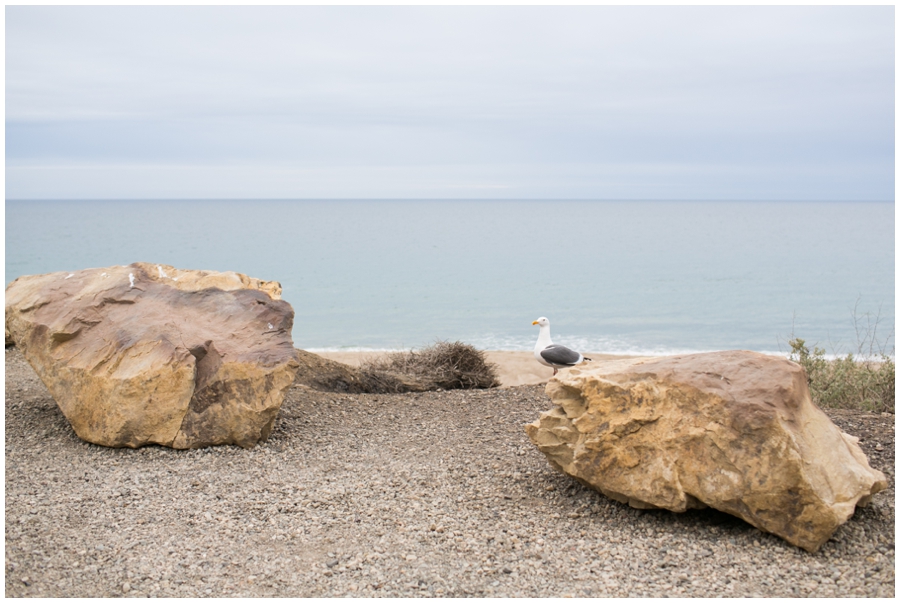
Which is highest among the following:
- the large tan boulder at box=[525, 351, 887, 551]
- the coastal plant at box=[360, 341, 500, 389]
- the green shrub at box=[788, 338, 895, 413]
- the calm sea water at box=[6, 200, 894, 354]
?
the large tan boulder at box=[525, 351, 887, 551]

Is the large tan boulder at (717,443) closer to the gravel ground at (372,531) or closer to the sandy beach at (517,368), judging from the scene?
the gravel ground at (372,531)

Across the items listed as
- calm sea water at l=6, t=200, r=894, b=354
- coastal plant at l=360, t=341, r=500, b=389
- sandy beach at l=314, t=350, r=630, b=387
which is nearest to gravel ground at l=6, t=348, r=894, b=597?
coastal plant at l=360, t=341, r=500, b=389

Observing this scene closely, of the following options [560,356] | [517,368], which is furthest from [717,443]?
[517,368]

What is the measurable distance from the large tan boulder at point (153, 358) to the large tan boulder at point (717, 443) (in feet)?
9.88

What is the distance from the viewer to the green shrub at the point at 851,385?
26.3 feet

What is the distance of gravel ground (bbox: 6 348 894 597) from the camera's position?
4.10 metres

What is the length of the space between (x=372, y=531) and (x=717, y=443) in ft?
7.81

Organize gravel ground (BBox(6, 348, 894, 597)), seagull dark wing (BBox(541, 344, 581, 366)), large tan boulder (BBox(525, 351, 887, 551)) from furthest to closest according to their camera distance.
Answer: seagull dark wing (BBox(541, 344, 581, 366)), large tan boulder (BBox(525, 351, 887, 551)), gravel ground (BBox(6, 348, 894, 597))

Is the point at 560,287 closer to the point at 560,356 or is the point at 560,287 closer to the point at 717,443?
the point at 560,356

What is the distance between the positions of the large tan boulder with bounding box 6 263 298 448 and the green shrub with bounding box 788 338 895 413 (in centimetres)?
607

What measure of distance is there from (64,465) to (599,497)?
14.8ft

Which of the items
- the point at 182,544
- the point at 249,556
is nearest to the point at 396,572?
the point at 249,556

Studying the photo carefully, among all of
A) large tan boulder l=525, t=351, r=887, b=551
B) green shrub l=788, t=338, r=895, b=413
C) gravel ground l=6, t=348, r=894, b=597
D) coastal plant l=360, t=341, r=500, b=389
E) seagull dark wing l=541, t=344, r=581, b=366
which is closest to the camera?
gravel ground l=6, t=348, r=894, b=597

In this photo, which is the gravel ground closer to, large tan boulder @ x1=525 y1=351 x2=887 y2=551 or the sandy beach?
large tan boulder @ x1=525 y1=351 x2=887 y2=551
